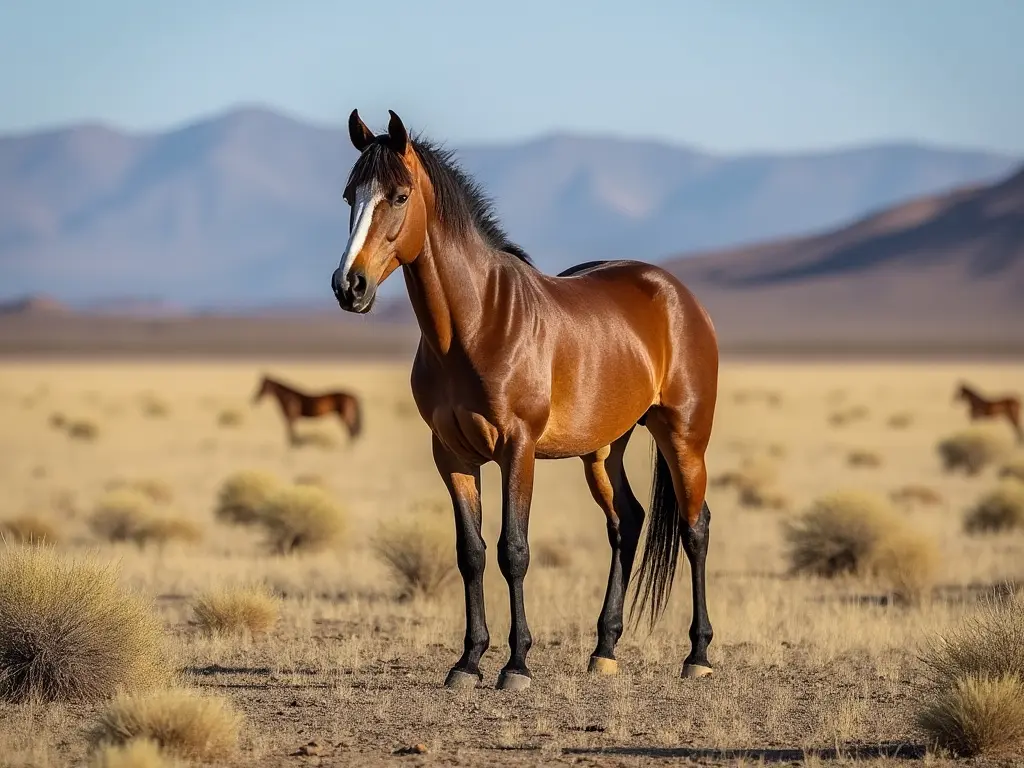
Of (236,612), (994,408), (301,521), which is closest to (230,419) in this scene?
(994,408)

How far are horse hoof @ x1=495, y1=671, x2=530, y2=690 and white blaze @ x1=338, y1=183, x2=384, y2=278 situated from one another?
257 cm

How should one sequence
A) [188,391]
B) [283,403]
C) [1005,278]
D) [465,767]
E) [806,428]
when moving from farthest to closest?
[1005,278] → [188,391] → [806,428] → [283,403] → [465,767]

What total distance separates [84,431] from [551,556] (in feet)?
76.2

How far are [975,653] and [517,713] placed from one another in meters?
2.41

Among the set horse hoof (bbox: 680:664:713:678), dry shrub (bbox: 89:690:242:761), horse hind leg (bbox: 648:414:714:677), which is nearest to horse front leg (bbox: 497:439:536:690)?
horse hoof (bbox: 680:664:713:678)

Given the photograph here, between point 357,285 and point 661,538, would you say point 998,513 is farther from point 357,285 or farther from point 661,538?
point 357,285

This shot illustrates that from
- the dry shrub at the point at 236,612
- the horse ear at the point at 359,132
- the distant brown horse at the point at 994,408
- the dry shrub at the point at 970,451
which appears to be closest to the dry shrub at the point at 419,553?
the dry shrub at the point at 236,612

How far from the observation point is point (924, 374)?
78.1 meters

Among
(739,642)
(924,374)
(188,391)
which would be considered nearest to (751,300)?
(924,374)

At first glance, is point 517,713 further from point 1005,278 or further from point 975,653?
point 1005,278

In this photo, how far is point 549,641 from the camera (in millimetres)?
10820

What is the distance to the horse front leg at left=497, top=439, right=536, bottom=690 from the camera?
28.3ft

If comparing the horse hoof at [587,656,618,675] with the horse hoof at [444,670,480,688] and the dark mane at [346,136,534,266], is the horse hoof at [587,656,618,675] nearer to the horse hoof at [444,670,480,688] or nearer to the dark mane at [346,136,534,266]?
the horse hoof at [444,670,480,688]

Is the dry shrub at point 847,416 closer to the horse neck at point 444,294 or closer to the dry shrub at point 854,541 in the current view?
the dry shrub at point 854,541
